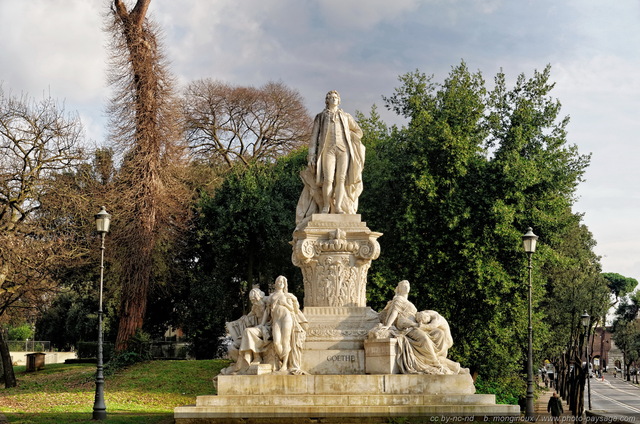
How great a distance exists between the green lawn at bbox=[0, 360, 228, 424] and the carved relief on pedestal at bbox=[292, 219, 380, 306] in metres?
4.12

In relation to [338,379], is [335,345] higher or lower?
higher

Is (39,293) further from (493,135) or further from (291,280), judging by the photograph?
(493,135)

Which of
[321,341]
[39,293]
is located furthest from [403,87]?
[321,341]

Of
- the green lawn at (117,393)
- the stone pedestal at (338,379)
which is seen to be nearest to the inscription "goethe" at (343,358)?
the stone pedestal at (338,379)

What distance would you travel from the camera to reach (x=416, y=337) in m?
16.9

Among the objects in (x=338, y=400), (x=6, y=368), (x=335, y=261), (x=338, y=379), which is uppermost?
(x=335, y=261)

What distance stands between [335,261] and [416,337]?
8.32 feet

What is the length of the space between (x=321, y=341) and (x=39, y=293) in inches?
702

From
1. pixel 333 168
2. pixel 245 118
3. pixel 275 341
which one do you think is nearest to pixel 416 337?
pixel 275 341

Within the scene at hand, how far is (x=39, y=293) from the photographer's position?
32.0 m

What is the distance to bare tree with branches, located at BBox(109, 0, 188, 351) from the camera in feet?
113

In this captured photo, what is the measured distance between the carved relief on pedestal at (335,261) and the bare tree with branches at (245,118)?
3086cm

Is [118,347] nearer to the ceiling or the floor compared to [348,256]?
nearer to the floor

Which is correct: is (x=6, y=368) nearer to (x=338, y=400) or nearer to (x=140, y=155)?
(x=140, y=155)
